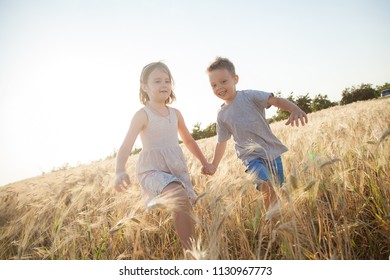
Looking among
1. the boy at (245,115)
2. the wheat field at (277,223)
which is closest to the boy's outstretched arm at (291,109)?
the boy at (245,115)

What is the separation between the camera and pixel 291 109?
162 cm

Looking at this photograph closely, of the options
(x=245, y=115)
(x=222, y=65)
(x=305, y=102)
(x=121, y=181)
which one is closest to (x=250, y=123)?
(x=245, y=115)

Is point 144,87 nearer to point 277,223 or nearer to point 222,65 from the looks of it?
point 222,65

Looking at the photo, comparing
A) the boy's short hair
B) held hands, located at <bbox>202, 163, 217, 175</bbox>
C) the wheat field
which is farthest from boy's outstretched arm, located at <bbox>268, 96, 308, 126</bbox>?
held hands, located at <bbox>202, 163, 217, 175</bbox>

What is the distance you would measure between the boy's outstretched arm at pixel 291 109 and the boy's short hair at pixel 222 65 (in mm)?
357

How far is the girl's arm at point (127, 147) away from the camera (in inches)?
60.9

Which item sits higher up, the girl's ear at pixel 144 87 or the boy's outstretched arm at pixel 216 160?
the girl's ear at pixel 144 87

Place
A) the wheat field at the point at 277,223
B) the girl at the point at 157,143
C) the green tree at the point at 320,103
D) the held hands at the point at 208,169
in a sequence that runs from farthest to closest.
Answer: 1. the green tree at the point at 320,103
2. the held hands at the point at 208,169
3. the girl at the point at 157,143
4. the wheat field at the point at 277,223

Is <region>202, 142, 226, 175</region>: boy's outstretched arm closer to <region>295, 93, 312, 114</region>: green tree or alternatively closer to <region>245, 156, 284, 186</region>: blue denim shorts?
<region>245, 156, 284, 186</region>: blue denim shorts

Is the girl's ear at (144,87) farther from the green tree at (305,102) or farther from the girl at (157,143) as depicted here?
the green tree at (305,102)

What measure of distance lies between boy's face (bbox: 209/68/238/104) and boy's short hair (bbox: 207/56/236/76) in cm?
3

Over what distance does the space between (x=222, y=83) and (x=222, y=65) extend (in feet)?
0.42
